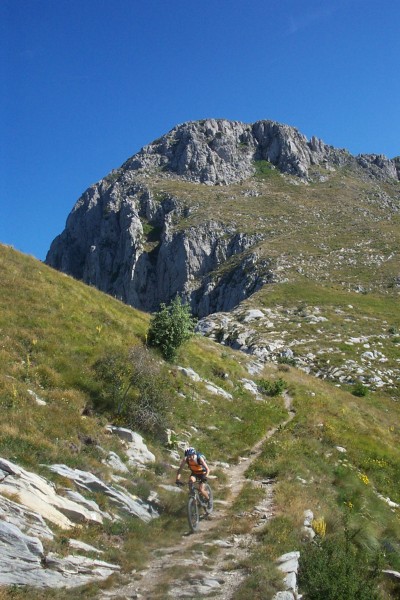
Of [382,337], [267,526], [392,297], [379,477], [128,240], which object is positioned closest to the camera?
[267,526]

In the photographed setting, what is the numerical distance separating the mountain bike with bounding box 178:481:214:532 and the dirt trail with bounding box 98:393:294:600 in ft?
0.69

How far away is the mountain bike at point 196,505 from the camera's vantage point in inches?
438

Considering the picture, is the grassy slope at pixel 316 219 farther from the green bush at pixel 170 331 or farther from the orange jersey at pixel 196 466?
the orange jersey at pixel 196 466

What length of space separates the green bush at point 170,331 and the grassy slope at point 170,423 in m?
0.85

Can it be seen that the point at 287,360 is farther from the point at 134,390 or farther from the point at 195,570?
the point at 195,570

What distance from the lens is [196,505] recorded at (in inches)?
456

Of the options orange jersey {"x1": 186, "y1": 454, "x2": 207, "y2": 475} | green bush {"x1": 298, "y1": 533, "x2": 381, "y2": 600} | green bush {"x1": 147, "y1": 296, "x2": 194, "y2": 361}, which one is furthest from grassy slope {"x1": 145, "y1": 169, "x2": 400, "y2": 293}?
green bush {"x1": 298, "y1": 533, "x2": 381, "y2": 600}

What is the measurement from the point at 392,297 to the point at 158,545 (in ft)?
205

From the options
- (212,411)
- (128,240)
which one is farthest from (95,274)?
(212,411)

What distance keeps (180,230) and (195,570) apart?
337 feet

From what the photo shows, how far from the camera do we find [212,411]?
19734 mm

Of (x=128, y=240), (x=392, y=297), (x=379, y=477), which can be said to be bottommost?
(x=379, y=477)

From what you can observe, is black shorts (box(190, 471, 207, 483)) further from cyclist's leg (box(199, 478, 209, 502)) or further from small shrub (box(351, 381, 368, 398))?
small shrub (box(351, 381, 368, 398))

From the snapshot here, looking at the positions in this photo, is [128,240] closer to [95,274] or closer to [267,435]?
[95,274]
